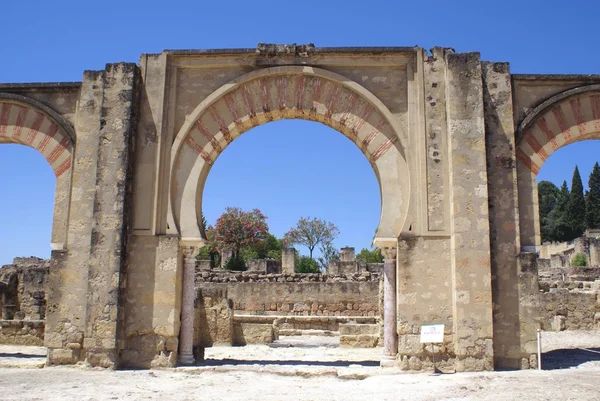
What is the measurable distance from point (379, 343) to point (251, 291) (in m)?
8.50

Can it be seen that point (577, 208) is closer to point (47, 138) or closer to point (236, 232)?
point (236, 232)

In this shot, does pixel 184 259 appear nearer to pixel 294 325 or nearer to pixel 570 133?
pixel 570 133

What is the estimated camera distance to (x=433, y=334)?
7336 millimetres

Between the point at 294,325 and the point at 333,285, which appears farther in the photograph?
the point at 333,285

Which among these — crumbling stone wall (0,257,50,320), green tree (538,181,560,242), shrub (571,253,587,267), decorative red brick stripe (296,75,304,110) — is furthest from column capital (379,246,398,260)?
green tree (538,181,560,242)

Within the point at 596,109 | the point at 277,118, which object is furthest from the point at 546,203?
the point at 277,118

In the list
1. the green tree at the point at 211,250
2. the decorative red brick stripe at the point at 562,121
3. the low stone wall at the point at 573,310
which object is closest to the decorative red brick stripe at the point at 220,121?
A: the decorative red brick stripe at the point at 562,121

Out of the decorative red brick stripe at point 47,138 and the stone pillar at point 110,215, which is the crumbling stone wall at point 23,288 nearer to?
the decorative red brick stripe at point 47,138

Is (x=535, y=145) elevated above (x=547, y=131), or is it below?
below

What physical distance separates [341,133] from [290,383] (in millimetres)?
3693

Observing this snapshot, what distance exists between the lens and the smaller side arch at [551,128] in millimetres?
8102

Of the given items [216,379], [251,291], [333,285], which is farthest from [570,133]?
[251,291]

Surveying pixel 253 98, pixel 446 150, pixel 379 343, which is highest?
pixel 253 98

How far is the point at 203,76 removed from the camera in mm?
8602
